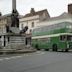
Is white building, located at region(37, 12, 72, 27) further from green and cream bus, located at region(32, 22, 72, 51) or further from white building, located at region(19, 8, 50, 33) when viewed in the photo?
green and cream bus, located at region(32, 22, 72, 51)

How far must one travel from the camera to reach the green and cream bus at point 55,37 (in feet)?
141

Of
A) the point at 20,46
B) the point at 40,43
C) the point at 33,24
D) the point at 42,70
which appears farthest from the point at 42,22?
the point at 42,70

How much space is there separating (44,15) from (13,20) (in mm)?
57109

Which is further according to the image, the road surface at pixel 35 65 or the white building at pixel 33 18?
the white building at pixel 33 18

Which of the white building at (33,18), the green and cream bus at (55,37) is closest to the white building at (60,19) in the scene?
the white building at (33,18)

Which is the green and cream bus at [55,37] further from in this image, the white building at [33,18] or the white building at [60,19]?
the white building at [33,18]

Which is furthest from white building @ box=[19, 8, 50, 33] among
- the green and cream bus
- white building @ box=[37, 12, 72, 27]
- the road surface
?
the road surface

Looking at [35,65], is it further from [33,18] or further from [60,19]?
[33,18]

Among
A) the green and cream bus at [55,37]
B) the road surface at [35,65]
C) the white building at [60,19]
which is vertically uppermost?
the white building at [60,19]

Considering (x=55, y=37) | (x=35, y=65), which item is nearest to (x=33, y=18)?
(x=55, y=37)

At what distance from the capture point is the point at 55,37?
149 ft

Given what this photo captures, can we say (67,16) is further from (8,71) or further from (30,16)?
(8,71)

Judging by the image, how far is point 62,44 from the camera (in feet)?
142

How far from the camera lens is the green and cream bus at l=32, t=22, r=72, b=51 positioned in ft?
141
